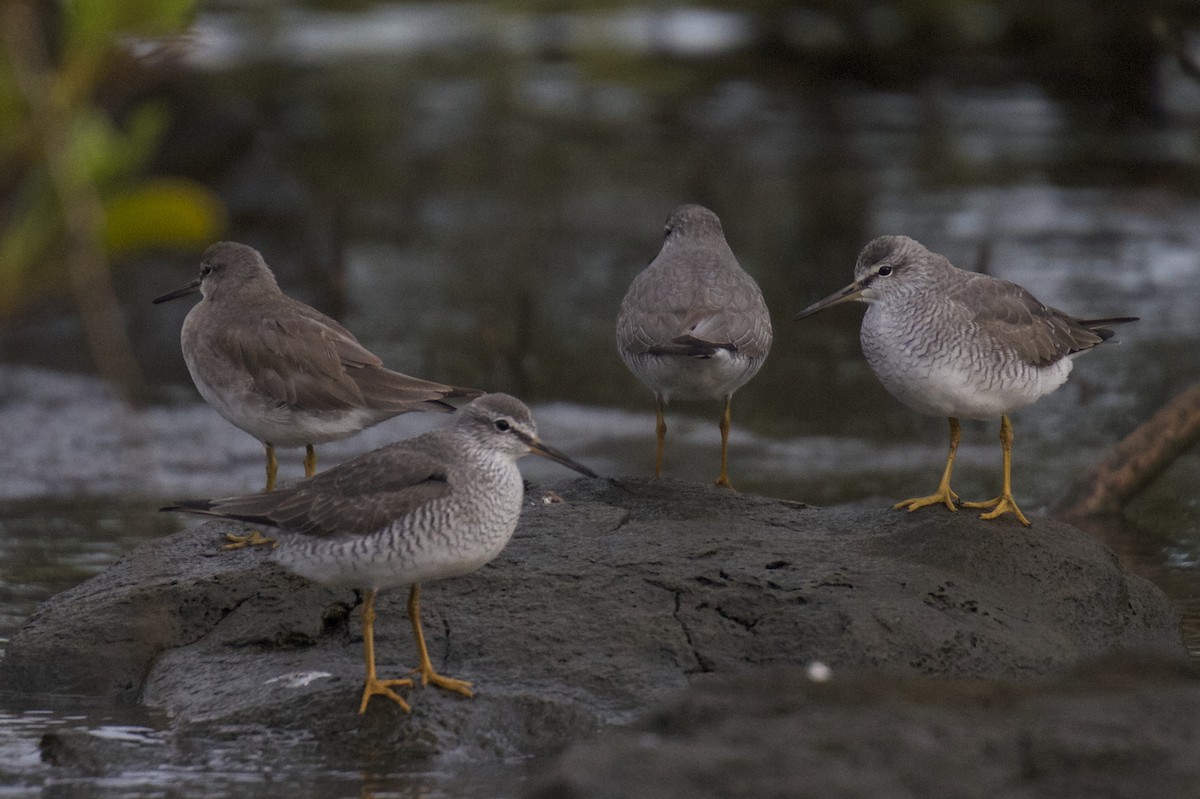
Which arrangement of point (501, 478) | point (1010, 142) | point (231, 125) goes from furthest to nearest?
point (1010, 142) < point (231, 125) < point (501, 478)

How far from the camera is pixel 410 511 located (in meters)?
6.01

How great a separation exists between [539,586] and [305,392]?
5.42 feet

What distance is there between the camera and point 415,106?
23.2 meters

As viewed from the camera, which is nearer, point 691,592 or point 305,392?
point 691,592

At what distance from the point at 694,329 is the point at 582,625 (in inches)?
71.7

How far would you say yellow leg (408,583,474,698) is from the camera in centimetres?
609

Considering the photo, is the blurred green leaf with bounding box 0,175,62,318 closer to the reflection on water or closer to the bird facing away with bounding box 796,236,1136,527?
the reflection on water

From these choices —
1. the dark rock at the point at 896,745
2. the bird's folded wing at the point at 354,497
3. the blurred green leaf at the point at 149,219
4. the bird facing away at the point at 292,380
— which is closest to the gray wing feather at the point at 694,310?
the bird facing away at the point at 292,380

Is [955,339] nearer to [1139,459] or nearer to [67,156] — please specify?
[1139,459]

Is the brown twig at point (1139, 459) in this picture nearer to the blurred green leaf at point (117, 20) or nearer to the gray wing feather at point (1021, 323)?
the gray wing feather at point (1021, 323)

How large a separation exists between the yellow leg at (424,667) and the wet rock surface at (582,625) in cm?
5

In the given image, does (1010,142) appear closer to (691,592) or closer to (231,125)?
(231,125)

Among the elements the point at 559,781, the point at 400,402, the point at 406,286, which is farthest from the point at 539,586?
the point at 406,286

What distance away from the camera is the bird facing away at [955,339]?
707 cm
